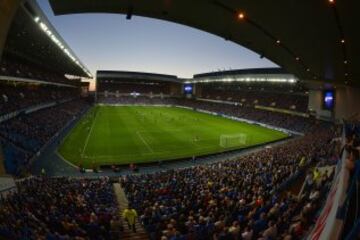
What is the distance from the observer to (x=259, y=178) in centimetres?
1844

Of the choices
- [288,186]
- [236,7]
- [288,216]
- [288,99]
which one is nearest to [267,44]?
[236,7]

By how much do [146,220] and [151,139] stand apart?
3089 cm

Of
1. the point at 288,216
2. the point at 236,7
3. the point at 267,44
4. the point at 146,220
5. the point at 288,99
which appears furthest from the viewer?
the point at 288,99

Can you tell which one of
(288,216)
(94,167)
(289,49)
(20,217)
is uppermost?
(289,49)

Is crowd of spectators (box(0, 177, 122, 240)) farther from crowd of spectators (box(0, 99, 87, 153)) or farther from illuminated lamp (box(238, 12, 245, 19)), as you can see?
crowd of spectators (box(0, 99, 87, 153))

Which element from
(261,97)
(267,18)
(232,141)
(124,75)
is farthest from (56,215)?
(124,75)

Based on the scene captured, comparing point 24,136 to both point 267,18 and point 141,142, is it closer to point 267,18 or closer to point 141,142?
point 141,142

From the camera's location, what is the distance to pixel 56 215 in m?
12.4

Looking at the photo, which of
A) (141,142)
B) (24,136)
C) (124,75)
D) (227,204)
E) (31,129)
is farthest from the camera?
(124,75)

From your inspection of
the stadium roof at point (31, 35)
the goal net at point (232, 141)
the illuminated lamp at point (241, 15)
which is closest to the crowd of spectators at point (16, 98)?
the stadium roof at point (31, 35)

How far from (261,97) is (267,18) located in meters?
72.6

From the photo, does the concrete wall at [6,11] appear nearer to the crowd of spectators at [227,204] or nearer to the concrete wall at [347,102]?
the crowd of spectators at [227,204]

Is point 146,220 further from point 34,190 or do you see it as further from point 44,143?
point 44,143

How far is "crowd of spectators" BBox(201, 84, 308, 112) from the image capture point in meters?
68.4
